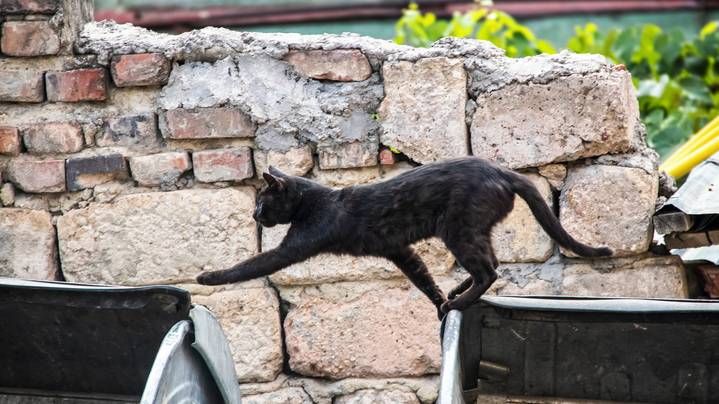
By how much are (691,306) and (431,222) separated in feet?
2.65

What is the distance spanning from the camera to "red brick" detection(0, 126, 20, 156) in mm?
4078

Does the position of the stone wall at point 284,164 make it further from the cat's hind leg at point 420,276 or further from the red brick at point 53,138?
the cat's hind leg at point 420,276

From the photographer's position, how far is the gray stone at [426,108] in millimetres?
3986

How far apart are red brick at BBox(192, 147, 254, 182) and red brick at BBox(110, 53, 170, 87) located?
33cm

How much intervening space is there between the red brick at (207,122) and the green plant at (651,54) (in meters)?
2.21

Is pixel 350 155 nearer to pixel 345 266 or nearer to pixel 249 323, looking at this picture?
pixel 345 266

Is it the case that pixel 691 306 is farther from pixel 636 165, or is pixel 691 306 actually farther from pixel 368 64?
pixel 368 64

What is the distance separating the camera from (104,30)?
4.21m

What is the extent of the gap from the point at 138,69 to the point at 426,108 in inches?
42.1

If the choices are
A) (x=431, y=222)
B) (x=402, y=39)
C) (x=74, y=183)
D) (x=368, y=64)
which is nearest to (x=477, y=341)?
(x=431, y=222)

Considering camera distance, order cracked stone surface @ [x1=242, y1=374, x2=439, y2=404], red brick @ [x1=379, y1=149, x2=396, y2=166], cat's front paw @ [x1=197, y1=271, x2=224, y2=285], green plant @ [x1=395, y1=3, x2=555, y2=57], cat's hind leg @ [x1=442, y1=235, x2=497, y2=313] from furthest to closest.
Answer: green plant @ [x1=395, y1=3, x2=555, y2=57]
cracked stone surface @ [x1=242, y1=374, x2=439, y2=404]
red brick @ [x1=379, y1=149, x2=396, y2=166]
cat's front paw @ [x1=197, y1=271, x2=224, y2=285]
cat's hind leg @ [x1=442, y1=235, x2=497, y2=313]

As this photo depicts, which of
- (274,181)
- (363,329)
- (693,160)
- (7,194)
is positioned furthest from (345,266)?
(693,160)

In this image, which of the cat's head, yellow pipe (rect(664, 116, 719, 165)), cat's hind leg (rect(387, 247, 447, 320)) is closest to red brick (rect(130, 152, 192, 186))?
the cat's head

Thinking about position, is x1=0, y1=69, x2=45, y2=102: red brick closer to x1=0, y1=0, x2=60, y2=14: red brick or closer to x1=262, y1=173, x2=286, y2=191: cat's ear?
x1=0, y1=0, x2=60, y2=14: red brick
